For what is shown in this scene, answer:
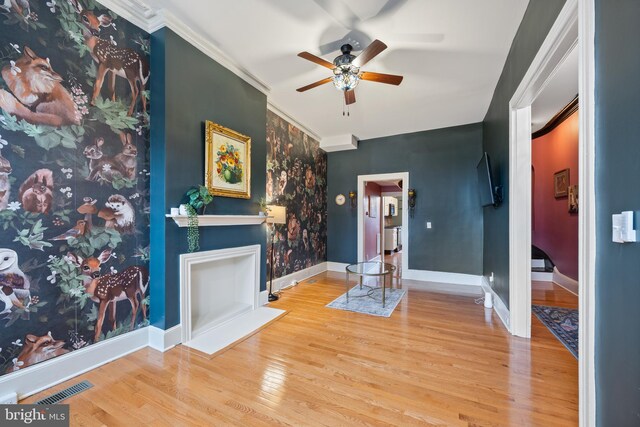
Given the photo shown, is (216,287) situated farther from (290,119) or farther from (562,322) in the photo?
(562,322)

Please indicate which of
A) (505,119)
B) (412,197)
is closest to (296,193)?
(412,197)

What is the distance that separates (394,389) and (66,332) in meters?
2.42

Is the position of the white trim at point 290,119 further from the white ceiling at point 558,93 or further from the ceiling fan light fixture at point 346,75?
the white ceiling at point 558,93

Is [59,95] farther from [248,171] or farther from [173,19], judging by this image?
[248,171]

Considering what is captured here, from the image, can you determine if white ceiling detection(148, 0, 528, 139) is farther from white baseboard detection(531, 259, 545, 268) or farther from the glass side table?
white baseboard detection(531, 259, 545, 268)

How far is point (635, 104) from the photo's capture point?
0.89 metres

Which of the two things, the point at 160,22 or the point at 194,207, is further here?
the point at 194,207

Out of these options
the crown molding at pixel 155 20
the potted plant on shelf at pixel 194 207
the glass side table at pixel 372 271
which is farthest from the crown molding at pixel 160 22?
the glass side table at pixel 372 271

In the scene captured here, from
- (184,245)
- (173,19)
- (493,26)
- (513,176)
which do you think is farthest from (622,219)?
(173,19)

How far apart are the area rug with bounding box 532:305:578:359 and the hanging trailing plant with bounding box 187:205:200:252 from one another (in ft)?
11.6

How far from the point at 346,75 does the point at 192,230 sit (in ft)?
7.18

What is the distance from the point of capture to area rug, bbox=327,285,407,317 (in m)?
3.29

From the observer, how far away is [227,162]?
9.50 ft

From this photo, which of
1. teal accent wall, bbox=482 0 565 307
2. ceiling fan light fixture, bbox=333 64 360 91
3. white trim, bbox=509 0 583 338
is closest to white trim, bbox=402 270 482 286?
teal accent wall, bbox=482 0 565 307
